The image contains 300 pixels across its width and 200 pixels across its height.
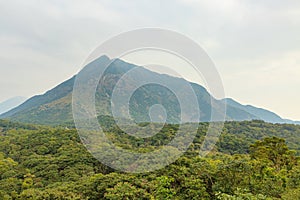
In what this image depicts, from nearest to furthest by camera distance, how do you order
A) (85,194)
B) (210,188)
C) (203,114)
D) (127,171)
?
(203,114), (210,188), (85,194), (127,171)

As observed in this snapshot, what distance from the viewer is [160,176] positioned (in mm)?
17828

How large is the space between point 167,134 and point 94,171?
556 inches

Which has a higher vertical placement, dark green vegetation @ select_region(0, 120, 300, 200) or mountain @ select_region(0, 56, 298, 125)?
mountain @ select_region(0, 56, 298, 125)

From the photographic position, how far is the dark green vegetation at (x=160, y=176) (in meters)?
13.5

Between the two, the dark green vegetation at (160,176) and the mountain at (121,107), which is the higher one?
the mountain at (121,107)

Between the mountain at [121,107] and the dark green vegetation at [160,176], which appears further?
the dark green vegetation at [160,176]

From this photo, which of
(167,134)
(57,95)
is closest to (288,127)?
(167,134)

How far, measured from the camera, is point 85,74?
400 inches

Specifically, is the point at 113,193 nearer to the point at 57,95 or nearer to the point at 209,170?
the point at 209,170

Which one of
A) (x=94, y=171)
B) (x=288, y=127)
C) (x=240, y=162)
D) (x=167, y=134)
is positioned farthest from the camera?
(x=288, y=127)

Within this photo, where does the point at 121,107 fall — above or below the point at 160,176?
above

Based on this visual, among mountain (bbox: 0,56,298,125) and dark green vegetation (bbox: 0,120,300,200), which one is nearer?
mountain (bbox: 0,56,298,125)

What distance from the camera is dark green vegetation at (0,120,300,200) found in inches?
532

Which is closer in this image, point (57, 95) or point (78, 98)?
point (78, 98)
